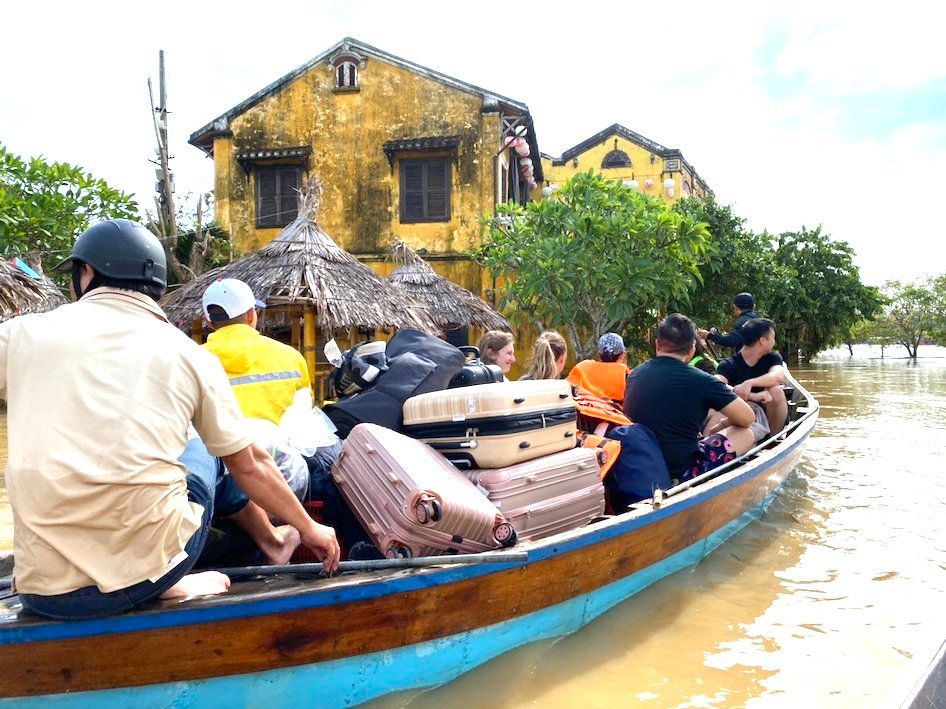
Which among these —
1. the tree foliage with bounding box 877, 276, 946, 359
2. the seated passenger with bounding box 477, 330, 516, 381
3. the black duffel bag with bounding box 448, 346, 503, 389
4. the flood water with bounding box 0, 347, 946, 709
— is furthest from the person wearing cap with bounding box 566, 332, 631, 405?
the tree foliage with bounding box 877, 276, 946, 359

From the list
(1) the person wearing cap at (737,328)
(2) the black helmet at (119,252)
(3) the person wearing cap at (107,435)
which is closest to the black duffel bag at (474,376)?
(3) the person wearing cap at (107,435)

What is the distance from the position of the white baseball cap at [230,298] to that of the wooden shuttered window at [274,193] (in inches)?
525

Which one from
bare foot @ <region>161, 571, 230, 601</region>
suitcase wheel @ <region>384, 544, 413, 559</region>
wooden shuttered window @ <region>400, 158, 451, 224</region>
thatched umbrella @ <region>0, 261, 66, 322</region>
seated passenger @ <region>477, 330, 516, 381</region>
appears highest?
wooden shuttered window @ <region>400, 158, 451, 224</region>

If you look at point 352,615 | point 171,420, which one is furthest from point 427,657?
point 171,420

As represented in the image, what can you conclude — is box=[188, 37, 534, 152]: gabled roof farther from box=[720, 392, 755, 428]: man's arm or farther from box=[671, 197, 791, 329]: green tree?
box=[720, 392, 755, 428]: man's arm

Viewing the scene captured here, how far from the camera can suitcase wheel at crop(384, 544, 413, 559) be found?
3.36m

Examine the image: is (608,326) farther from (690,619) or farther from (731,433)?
(690,619)

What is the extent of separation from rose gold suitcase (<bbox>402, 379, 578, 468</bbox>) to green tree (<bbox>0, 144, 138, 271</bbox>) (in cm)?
1167

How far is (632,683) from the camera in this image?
3770 millimetres

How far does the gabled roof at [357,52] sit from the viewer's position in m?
16.6

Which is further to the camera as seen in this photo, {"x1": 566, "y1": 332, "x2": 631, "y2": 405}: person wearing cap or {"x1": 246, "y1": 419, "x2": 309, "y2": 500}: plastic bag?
{"x1": 566, "y1": 332, "x2": 631, "y2": 405}: person wearing cap

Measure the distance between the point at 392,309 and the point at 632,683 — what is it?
902 centimetres

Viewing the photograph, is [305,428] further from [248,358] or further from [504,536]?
[504,536]

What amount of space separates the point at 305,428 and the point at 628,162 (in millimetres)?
27967
